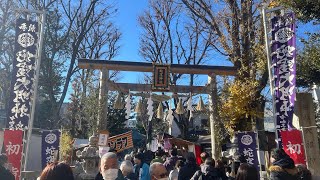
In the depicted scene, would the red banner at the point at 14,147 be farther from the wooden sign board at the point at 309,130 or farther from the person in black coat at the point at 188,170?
the wooden sign board at the point at 309,130

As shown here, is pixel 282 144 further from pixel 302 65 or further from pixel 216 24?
pixel 216 24

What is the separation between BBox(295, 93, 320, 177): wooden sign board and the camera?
8.94 meters

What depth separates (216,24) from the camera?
1617 centimetres

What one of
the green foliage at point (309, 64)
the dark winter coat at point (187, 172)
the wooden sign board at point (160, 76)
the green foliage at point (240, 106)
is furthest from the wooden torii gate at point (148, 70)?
the dark winter coat at point (187, 172)

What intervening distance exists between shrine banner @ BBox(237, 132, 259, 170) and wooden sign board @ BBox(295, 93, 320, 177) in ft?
6.07

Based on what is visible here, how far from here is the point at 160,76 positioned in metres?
14.2

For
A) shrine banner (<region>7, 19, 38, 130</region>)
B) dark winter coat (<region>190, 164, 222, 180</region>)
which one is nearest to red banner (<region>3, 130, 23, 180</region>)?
shrine banner (<region>7, 19, 38, 130</region>)

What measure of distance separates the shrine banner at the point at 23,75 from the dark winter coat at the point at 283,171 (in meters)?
7.28

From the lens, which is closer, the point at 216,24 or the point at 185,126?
the point at 216,24

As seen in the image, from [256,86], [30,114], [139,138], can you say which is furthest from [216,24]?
[139,138]

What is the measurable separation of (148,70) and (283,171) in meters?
10.6

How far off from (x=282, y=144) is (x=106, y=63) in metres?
7.97

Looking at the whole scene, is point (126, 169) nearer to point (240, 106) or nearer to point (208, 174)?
point (208, 174)

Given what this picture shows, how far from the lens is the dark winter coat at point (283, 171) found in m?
3.96
